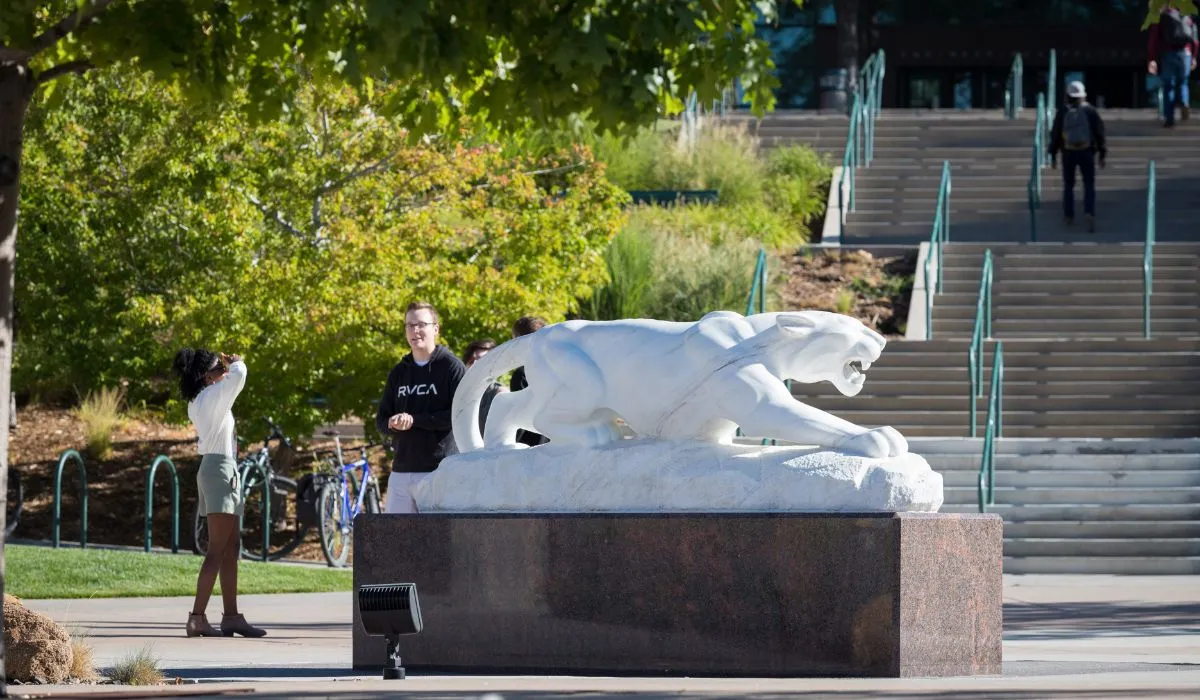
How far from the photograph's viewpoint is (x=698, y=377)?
8914mm

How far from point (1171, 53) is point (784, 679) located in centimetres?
2369

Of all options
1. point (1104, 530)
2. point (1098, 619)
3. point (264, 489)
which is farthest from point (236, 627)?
point (1104, 530)

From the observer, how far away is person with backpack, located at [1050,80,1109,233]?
80.5 ft

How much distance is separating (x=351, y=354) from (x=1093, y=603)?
27.8ft

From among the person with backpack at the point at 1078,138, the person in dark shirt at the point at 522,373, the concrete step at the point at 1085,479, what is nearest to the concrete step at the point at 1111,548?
the concrete step at the point at 1085,479

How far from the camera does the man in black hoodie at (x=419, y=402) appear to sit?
1049cm

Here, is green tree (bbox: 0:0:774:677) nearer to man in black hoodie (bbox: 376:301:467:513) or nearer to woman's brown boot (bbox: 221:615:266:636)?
Answer: man in black hoodie (bbox: 376:301:467:513)

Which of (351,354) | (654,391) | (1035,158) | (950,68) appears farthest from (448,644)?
(950,68)

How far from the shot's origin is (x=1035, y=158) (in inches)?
1064

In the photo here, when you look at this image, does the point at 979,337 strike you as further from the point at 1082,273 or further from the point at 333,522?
the point at 333,522

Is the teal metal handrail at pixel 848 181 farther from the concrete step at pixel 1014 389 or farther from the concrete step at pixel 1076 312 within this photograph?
the concrete step at pixel 1014 389

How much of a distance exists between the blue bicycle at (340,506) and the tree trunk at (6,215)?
10.2 m

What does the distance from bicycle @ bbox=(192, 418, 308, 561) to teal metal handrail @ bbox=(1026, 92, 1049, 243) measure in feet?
33.2

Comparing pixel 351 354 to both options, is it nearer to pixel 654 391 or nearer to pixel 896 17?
pixel 654 391
